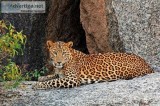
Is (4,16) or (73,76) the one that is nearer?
(73,76)

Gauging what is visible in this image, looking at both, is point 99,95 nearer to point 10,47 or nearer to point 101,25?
point 10,47

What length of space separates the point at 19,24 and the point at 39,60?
869mm

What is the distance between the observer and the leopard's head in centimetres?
1186

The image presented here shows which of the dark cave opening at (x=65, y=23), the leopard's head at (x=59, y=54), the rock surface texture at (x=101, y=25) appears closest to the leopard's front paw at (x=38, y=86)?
the leopard's head at (x=59, y=54)

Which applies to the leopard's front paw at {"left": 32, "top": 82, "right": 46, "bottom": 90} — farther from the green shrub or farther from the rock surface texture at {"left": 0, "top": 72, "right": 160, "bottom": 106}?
the green shrub

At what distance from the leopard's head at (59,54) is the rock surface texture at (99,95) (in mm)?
626

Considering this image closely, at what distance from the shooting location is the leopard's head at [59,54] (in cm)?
1186

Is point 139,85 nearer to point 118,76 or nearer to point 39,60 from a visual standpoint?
point 118,76

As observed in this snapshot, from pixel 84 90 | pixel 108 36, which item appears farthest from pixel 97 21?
pixel 84 90

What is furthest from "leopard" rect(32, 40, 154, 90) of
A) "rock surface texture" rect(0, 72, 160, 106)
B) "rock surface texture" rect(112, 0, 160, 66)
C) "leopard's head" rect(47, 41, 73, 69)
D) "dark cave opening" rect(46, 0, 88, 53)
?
"dark cave opening" rect(46, 0, 88, 53)

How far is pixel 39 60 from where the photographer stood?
14930 millimetres

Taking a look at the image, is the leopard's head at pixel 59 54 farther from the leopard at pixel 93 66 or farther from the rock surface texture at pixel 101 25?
the rock surface texture at pixel 101 25

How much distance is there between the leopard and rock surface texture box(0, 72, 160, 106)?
374 millimetres

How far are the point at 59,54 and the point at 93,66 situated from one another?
0.65 m
